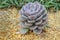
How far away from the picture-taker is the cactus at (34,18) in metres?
1.54

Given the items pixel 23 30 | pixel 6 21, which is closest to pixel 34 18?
pixel 23 30

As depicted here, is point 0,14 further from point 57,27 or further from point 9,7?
point 57,27

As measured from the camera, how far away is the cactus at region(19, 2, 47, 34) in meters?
1.54

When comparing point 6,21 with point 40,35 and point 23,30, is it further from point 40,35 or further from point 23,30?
point 40,35

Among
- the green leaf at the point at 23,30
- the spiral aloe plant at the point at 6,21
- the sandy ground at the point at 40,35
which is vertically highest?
the spiral aloe plant at the point at 6,21

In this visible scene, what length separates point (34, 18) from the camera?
5.06ft

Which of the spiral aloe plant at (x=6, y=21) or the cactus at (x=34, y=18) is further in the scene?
the spiral aloe plant at (x=6, y=21)

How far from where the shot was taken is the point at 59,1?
2004 mm

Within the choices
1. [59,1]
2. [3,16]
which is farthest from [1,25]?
[59,1]

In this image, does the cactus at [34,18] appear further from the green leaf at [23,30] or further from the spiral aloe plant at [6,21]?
the spiral aloe plant at [6,21]

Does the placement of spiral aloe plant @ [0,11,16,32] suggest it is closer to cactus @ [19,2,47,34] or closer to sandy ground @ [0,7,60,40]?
sandy ground @ [0,7,60,40]

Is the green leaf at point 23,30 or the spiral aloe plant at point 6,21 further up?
the spiral aloe plant at point 6,21

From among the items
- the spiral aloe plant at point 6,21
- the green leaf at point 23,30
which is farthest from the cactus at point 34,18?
the spiral aloe plant at point 6,21

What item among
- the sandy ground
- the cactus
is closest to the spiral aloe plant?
the sandy ground
